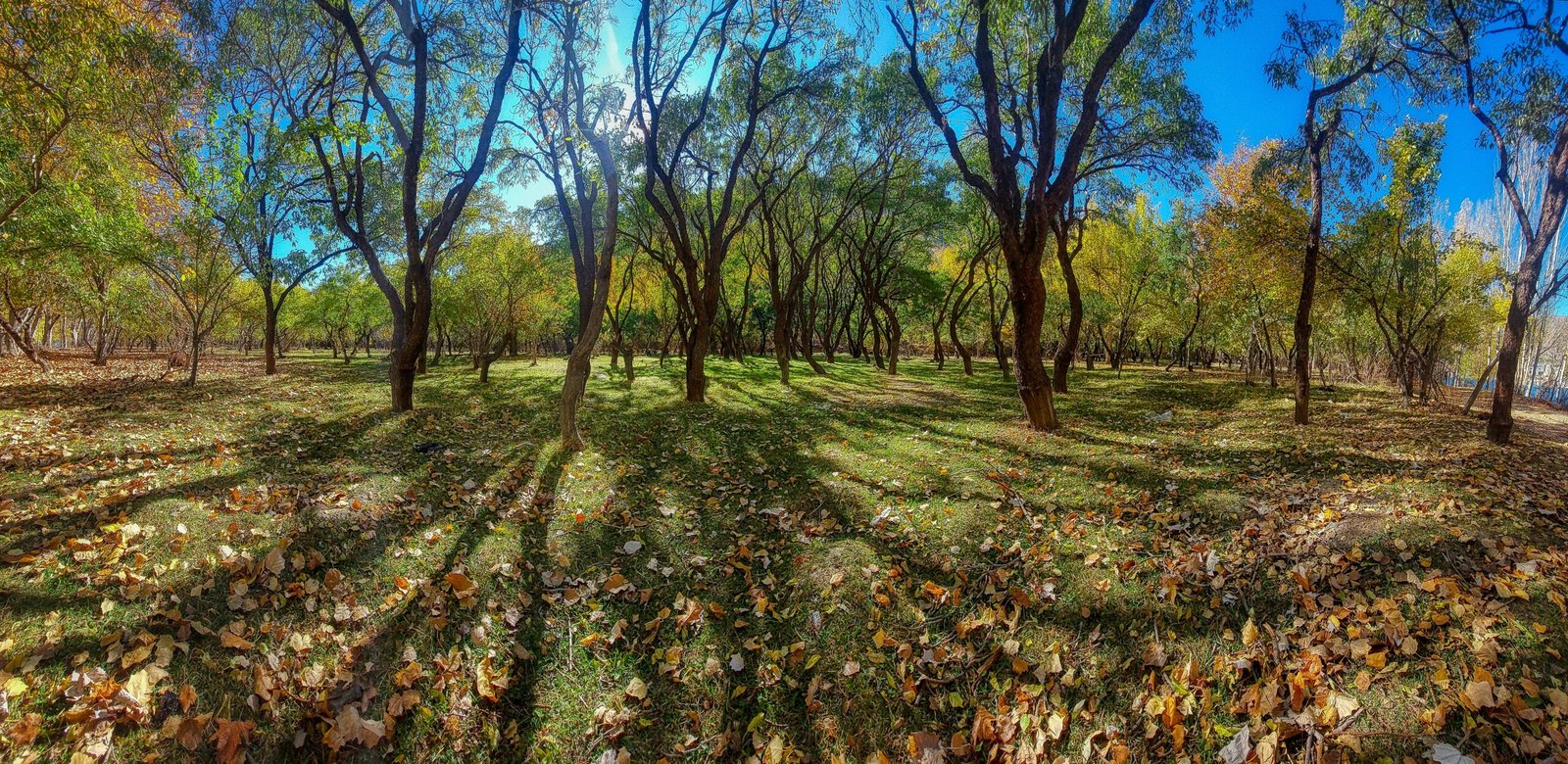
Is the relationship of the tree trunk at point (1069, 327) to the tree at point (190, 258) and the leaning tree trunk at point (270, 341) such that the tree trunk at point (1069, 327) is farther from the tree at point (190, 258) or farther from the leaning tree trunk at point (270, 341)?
the leaning tree trunk at point (270, 341)

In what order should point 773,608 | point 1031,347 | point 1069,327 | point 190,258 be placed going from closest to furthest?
point 773,608
point 1031,347
point 190,258
point 1069,327

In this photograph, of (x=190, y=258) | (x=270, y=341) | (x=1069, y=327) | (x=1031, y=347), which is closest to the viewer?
(x=1031, y=347)

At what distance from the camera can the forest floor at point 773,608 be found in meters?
3.40

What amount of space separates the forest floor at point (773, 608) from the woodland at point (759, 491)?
1.4 inches

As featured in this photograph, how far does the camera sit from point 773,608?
493 centimetres

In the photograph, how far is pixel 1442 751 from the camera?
3.03 m

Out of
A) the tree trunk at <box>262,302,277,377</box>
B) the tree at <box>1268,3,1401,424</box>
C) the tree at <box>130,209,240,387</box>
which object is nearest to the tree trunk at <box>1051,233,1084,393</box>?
the tree at <box>1268,3,1401,424</box>

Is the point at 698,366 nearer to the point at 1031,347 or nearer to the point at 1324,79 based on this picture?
→ the point at 1031,347

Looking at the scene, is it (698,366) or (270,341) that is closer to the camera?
(698,366)

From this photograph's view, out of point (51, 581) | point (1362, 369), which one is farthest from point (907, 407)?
point (1362, 369)

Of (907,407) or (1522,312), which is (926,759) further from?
(1522,312)

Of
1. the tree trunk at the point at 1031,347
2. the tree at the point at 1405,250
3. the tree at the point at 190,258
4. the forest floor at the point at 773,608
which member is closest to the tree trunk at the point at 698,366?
the forest floor at the point at 773,608

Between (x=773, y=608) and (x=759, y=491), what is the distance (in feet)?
9.38

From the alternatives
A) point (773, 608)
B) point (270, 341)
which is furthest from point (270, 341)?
point (773, 608)
